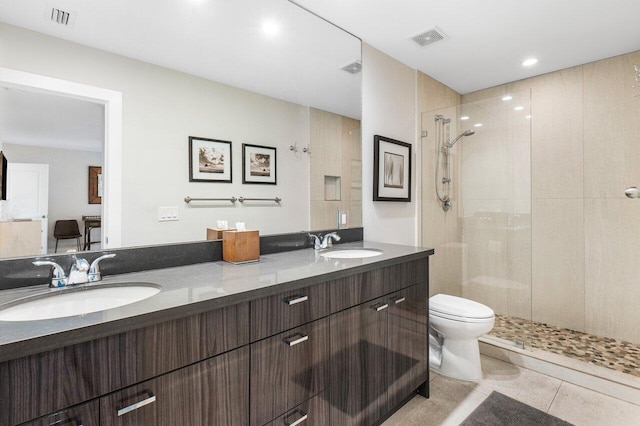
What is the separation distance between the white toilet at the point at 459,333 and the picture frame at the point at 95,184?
6.98ft

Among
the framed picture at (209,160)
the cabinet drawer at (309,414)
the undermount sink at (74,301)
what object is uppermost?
the framed picture at (209,160)

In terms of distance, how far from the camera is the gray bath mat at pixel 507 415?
1807 mm

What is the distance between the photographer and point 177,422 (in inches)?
37.0

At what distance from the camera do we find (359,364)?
1546 millimetres

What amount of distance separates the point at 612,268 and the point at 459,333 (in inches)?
63.9

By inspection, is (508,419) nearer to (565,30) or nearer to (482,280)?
(482,280)

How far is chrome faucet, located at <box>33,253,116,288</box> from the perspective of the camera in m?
1.14

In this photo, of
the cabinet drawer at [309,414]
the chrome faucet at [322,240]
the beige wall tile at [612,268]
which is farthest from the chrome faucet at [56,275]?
the beige wall tile at [612,268]

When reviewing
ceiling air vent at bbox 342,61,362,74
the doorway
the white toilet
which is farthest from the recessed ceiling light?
the white toilet

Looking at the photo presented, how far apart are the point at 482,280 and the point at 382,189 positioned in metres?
1.36

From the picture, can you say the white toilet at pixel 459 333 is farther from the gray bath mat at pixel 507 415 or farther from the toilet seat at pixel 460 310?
the gray bath mat at pixel 507 415

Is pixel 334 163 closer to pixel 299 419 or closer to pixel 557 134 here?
pixel 299 419

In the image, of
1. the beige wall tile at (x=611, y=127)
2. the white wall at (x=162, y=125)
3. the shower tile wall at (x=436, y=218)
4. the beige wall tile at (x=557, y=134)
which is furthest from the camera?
the shower tile wall at (x=436, y=218)

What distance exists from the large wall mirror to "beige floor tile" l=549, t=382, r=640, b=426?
1.83 meters
